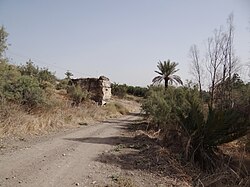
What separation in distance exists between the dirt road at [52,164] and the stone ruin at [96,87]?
715 inches

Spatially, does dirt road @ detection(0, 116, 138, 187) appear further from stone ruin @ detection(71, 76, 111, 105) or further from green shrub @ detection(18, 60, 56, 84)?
stone ruin @ detection(71, 76, 111, 105)

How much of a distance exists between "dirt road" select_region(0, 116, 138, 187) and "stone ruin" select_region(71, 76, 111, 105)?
59.5 ft

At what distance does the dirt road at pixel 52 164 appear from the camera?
5.50m

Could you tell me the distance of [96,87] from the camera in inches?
1113

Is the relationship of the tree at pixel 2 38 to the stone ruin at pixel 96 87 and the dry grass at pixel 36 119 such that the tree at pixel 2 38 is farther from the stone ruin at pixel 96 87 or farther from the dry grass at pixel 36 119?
the stone ruin at pixel 96 87

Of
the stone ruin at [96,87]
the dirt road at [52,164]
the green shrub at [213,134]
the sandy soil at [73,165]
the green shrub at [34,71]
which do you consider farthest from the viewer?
the stone ruin at [96,87]

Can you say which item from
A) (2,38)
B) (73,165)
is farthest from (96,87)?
(73,165)

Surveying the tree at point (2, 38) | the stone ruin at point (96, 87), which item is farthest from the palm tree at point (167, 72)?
the tree at point (2, 38)

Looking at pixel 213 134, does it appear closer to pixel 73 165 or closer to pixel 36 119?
pixel 73 165

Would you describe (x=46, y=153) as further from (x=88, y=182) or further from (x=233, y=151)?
(x=233, y=151)

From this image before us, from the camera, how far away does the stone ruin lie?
27800mm

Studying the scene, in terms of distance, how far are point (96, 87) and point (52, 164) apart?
71.5ft

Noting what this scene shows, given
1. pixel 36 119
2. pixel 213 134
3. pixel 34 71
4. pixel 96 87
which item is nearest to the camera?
pixel 213 134

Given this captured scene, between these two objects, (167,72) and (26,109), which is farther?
(167,72)
